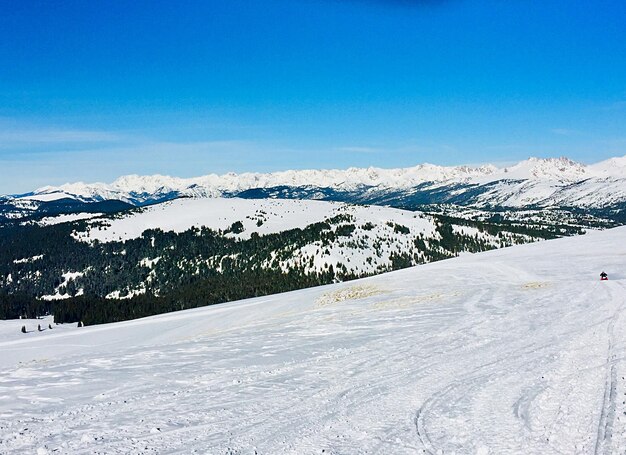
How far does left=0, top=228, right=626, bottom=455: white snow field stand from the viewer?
920cm

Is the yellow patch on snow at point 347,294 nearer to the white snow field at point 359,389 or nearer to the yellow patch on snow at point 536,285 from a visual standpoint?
the white snow field at point 359,389

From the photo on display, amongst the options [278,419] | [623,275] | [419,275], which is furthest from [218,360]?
[623,275]

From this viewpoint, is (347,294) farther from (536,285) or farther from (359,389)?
(359,389)

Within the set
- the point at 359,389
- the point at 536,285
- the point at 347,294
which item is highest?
the point at 347,294

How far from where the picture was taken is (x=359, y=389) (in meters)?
12.6

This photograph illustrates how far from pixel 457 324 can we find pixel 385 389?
32.8 ft

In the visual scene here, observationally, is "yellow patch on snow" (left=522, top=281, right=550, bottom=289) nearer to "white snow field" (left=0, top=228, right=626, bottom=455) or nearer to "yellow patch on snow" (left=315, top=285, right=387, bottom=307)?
"white snow field" (left=0, top=228, right=626, bottom=455)

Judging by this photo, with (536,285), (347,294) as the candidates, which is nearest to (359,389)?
(347,294)

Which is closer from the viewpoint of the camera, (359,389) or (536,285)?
(359,389)

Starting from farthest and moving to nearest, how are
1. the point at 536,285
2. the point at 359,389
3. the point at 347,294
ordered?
the point at 347,294 < the point at 536,285 < the point at 359,389

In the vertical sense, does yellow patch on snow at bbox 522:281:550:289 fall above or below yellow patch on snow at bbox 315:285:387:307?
below

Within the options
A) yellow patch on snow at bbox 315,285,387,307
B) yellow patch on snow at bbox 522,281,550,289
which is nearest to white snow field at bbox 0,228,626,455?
yellow patch on snow at bbox 522,281,550,289

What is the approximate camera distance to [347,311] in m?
28.7

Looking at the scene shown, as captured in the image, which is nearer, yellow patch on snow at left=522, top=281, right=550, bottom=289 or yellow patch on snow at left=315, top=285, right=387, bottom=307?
yellow patch on snow at left=522, top=281, right=550, bottom=289
